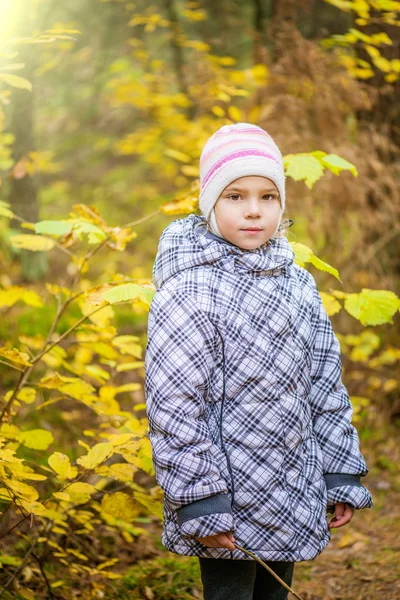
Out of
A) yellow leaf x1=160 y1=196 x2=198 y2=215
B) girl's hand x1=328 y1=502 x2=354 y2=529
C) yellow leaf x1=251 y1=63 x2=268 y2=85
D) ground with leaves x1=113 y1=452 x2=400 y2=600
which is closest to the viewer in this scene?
girl's hand x1=328 y1=502 x2=354 y2=529

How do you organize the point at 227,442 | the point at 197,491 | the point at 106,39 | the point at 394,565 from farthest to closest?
the point at 106,39 → the point at 394,565 → the point at 227,442 → the point at 197,491

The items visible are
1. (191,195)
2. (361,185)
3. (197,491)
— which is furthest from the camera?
(361,185)

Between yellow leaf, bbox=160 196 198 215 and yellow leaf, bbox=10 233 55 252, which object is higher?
yellow leaf, bbox=160 196 198 215

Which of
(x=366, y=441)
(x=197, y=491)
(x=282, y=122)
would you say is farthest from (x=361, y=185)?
(x=197, y=491)

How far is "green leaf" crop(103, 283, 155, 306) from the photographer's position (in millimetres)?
1891

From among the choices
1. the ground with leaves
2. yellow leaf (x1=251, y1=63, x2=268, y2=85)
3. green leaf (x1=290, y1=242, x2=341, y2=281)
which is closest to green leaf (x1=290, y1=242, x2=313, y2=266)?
green leaf (x1=290, y1=242, x2=341, y2=281)

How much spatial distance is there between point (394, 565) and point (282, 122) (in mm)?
2796

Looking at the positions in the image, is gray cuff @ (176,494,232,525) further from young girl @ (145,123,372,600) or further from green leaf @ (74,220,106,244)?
green leaf @ (74,220,106,244)

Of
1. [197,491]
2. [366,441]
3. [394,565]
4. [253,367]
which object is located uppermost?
[253,367]

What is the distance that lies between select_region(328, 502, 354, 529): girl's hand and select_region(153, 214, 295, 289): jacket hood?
747 mm

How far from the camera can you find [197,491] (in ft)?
5.22

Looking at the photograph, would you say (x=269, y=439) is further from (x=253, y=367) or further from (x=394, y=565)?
(x=394, y=565)

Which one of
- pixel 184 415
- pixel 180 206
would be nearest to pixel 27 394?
pixel 180 206

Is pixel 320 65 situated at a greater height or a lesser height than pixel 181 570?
greater
